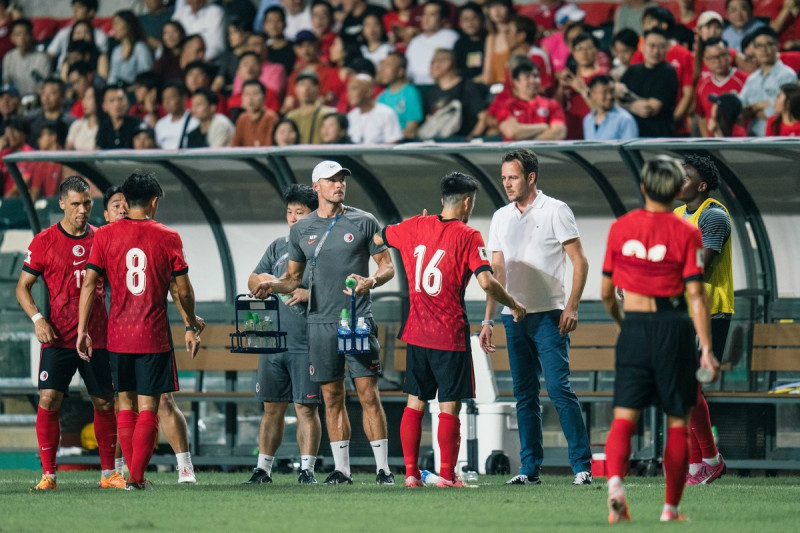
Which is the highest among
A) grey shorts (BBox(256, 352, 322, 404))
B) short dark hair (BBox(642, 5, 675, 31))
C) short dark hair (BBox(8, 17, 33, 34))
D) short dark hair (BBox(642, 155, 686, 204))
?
short dark hair (BBox(8, 17, 33, 34))

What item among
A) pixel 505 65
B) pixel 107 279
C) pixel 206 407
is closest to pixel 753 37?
pixel 505 65

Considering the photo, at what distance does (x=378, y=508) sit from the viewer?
6.82 meters

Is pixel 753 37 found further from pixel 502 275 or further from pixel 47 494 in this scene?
pixel 47 494

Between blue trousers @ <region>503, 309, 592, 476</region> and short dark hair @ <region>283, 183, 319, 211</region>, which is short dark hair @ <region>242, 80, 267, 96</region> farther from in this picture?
blue trousers @ <region>503, 309, 592, 476</region>

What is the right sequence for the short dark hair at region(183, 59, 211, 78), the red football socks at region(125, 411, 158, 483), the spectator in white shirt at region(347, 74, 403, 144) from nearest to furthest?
the red football socks at region(125, 411, 158, 483), the spectator in white shirt at region(347, 74, 403, 144), the short dark hair at region(183, 59, 211, 78)

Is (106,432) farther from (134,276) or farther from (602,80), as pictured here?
(602,80)

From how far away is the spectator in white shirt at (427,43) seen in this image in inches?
583

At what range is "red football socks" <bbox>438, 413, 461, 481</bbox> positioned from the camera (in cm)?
792

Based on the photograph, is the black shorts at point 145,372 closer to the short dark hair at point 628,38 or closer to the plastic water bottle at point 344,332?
the plastic water bottle at point 344,332

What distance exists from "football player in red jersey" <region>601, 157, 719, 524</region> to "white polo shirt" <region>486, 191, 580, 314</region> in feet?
6.97

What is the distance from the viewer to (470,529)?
5.90 metres

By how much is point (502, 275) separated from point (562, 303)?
1.42ft

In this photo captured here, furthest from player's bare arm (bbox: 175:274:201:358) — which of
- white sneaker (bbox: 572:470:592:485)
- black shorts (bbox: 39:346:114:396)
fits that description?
white sneaker (bbox: 572:470:592:485)

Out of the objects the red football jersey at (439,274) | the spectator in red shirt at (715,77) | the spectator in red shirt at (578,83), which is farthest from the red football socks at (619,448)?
the spectator in red shirt at (578,83)
